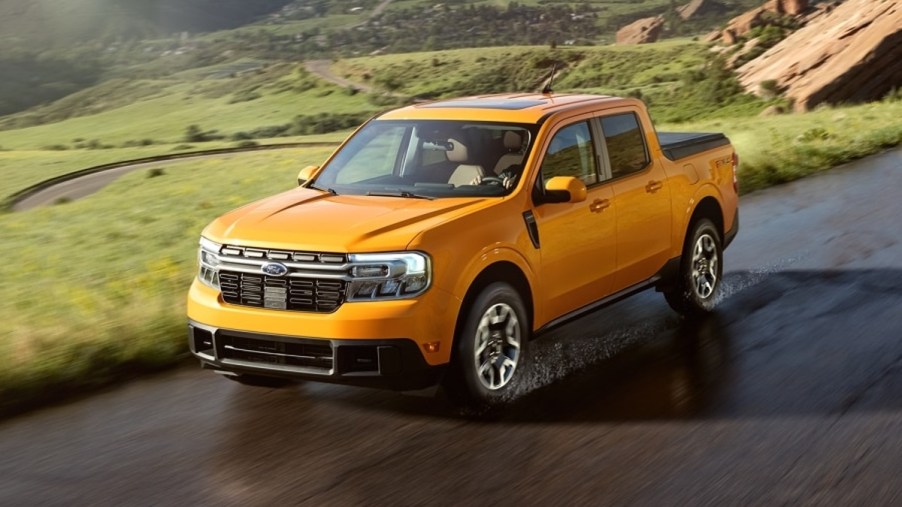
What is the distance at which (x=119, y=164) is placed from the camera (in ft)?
215

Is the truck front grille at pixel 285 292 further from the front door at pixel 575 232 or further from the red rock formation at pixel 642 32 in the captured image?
the red rock formation at pixel 642 32

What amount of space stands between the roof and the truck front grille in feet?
6.18

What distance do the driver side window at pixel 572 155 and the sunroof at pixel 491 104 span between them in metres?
0.31

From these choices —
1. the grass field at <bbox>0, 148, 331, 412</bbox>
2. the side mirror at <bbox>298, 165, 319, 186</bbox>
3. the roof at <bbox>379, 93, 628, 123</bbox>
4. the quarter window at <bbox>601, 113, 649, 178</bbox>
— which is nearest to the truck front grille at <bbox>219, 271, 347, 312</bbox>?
the side mirror at <bbox>298, 165, 319, 186</bbox>

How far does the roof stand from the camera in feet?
23.4

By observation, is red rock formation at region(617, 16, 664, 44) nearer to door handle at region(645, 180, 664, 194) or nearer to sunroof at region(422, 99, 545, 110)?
door handle at region(645, 180, 664, 194)

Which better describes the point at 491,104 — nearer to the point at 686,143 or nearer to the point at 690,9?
the point at 686,143

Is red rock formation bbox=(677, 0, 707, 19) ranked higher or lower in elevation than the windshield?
lower

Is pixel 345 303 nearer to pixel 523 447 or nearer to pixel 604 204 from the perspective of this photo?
pixel 523 447

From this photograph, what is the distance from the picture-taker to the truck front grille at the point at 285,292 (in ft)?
19.0

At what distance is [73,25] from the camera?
190m

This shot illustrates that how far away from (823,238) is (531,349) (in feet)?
16.9

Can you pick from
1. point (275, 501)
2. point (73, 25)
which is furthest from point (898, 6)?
point (73, 25)

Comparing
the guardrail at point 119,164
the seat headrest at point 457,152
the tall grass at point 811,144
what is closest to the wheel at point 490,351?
the seat headrest at point 457,152
